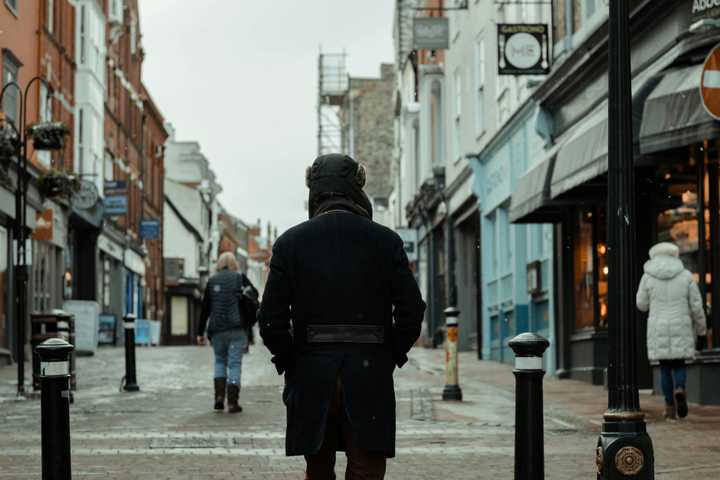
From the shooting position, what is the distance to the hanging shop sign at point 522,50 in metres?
20.1

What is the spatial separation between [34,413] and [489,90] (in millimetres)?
15056

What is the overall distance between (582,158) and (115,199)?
27.1m

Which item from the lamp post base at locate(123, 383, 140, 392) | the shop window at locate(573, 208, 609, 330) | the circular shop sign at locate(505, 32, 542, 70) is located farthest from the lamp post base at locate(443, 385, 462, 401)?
the circular shop sign at locate(505, 32, 542, 70)

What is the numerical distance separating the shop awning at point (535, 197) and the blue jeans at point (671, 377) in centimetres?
590

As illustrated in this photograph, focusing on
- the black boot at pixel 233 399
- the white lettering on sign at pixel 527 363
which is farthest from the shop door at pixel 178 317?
the white lettering on sign at pixel 527 363

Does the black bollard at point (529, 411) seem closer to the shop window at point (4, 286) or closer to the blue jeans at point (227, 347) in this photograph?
the blue jeans at point (227, 347)

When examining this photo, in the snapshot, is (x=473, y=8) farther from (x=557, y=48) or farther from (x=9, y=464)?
(x=9, y=464)

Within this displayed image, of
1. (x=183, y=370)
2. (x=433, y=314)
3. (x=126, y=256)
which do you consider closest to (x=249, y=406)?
(x=183, y=370)

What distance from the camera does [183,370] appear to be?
22.2 meters

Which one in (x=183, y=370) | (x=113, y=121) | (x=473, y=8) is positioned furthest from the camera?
(x=113, y=121)

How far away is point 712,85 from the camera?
367 inches

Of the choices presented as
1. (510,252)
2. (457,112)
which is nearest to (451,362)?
(510,252)

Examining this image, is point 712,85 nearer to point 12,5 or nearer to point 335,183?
point 335,183

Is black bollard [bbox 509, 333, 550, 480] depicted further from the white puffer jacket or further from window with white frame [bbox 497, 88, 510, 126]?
window with white frame [bbox 497, 88, 510, 126]
